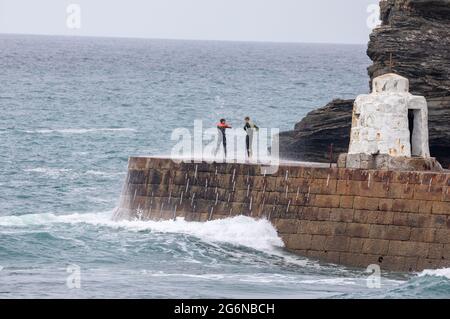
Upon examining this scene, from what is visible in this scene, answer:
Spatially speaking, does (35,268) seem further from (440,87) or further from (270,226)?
(440,87)

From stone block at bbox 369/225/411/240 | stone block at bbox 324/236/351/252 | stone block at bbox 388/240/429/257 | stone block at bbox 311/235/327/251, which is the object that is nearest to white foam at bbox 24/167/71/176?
stone block at bbox 311/235/327/251

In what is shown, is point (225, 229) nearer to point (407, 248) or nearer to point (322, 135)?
point (407, 248)

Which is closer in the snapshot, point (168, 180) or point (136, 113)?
point (168, 180)

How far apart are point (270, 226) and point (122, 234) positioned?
414 centimetres

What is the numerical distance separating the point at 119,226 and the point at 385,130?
25.5ft

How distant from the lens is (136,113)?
8144cm

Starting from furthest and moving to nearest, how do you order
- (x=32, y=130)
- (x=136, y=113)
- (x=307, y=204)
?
1. (x=136, y=113)
2. (x=32, y=130)
3. (x=307, y=204)

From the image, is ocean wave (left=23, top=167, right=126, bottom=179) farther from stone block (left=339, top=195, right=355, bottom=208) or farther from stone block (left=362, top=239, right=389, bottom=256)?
stone block (left=362, top=239, right=389, bottom=256)

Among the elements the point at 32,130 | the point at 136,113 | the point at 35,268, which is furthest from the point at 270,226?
the point at 136,113

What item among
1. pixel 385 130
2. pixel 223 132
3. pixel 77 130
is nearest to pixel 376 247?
pixel 385 130

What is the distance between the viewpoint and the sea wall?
34.3 metres

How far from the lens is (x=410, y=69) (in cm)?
4072

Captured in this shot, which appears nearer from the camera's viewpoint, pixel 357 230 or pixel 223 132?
pixel 357 230

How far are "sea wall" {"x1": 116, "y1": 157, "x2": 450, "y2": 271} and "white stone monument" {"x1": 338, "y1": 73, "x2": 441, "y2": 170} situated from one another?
2.78 feet
